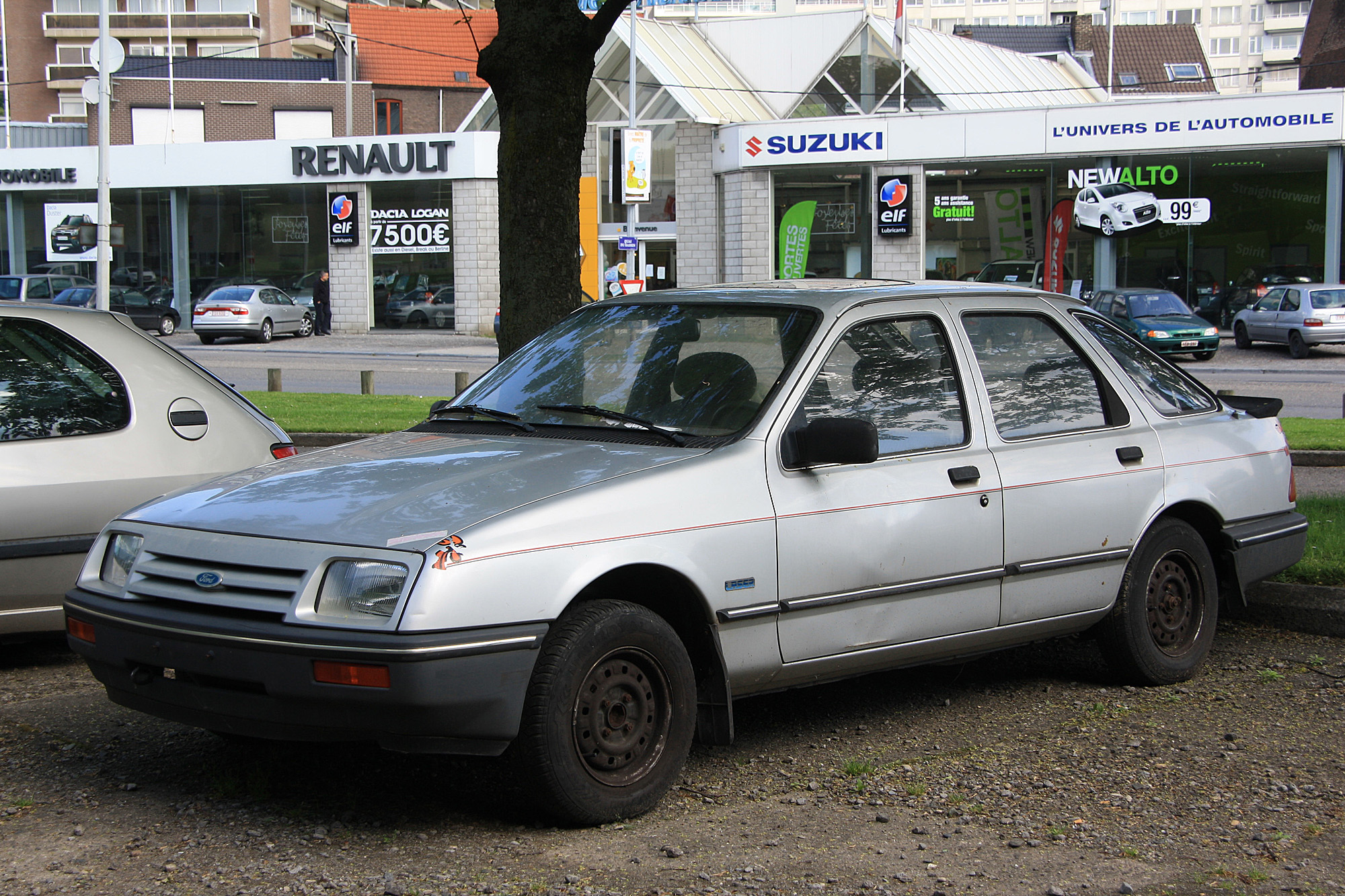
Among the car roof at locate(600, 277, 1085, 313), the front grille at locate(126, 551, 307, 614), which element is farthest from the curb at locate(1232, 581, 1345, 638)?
the front grille at locate(126, 551, 307, 614)

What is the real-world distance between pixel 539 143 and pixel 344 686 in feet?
16.1

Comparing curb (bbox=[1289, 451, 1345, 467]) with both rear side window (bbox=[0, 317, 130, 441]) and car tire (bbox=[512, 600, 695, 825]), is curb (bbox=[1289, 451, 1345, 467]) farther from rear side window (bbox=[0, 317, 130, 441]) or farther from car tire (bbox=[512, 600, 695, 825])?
rear side window (bbox=[0, 317, 130, 441])

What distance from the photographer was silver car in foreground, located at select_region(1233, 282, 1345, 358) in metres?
28.9

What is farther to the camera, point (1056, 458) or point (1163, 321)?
point (1163, 321)

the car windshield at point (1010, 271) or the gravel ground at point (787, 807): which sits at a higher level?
the car windshield at point (1010, 271)

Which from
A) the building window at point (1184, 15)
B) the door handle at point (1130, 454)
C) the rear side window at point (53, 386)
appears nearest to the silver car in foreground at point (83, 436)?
the rear side window at point (53, 386)

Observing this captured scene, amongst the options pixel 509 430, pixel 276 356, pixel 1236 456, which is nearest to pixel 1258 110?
pixel 276 356

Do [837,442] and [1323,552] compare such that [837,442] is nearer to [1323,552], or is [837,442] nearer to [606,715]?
[606,715]

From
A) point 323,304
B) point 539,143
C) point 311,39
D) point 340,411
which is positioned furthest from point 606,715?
point 311,39

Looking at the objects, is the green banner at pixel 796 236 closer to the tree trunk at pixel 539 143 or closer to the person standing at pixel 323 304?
the person standing at pixel 323 304

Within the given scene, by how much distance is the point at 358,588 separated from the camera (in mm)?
3766

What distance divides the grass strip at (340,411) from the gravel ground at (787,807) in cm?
914

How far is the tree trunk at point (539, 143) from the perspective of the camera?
7918 millimetres

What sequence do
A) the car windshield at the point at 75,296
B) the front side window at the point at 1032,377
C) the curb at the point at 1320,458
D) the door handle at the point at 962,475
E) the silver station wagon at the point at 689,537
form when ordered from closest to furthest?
the silver station wagon at the point at 689,537 → the door handle at the point at 962,475 → the front side window at the point at 1032,377 → the curb at the point at 1320,458 → the car windshield at the point at 75,296
